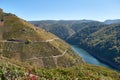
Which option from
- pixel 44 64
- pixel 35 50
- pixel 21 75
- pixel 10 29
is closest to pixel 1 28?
pixel 10 29

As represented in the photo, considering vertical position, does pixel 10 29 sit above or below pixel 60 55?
above

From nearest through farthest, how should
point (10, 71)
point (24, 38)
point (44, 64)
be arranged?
point (10, 71) → point (44, 64) → point (24, 38)

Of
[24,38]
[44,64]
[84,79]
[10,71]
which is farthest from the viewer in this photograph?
[24,38]

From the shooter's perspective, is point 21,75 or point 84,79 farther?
point 84,79

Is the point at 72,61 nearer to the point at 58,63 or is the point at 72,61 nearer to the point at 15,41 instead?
the point at 58,63

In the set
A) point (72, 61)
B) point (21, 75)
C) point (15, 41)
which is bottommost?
point (72, 61)

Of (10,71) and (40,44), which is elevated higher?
(10,71)

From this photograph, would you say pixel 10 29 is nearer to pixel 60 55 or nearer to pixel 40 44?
pixel 40 44

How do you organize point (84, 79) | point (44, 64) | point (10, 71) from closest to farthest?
point (10, 71) → point (84, 79) → point (44, 64)

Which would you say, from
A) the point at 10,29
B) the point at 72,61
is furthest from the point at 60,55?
the point at 10,29
